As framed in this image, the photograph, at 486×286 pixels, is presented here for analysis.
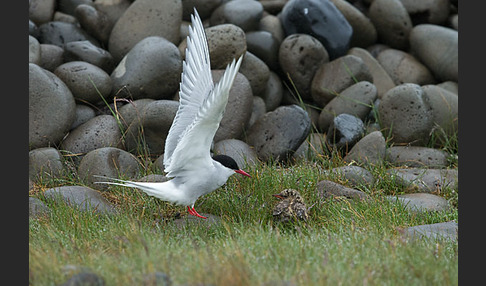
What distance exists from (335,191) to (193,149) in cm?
162

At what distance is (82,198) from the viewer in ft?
18.0

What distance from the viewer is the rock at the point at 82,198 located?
532 centimetres

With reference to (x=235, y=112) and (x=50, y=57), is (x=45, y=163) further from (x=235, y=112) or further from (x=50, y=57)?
(x=235, y=112)

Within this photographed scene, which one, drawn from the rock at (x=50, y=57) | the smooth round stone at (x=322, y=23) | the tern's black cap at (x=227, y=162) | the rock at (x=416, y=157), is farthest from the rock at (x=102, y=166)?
the smooth round stone at (x=322, y=23)

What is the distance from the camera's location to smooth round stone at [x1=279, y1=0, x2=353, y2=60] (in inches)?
316

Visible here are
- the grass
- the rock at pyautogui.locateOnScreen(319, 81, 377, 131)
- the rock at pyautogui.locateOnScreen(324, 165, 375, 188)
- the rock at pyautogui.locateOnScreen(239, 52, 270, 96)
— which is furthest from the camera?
the rock at pyautogui.locateOnScreen(239, 52, 270, 96)

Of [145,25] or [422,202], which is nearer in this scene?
[422,202]

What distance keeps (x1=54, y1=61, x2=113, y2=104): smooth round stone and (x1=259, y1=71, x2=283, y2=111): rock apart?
2.12 m

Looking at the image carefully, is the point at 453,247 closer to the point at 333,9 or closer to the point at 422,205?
the point at 422,205

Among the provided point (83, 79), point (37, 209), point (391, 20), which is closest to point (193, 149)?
point (37, 209)

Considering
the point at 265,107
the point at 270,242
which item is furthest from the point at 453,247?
the point at 265,107

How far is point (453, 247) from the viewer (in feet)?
13.8

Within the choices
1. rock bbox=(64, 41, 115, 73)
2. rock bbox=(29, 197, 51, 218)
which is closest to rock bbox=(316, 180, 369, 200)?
rock bbox=(29, 197, 51, 218)

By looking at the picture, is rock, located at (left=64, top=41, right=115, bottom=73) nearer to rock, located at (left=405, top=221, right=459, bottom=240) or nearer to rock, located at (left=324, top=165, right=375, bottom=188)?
rock, located at (left=324, top=165, right=375, bottom=188)
